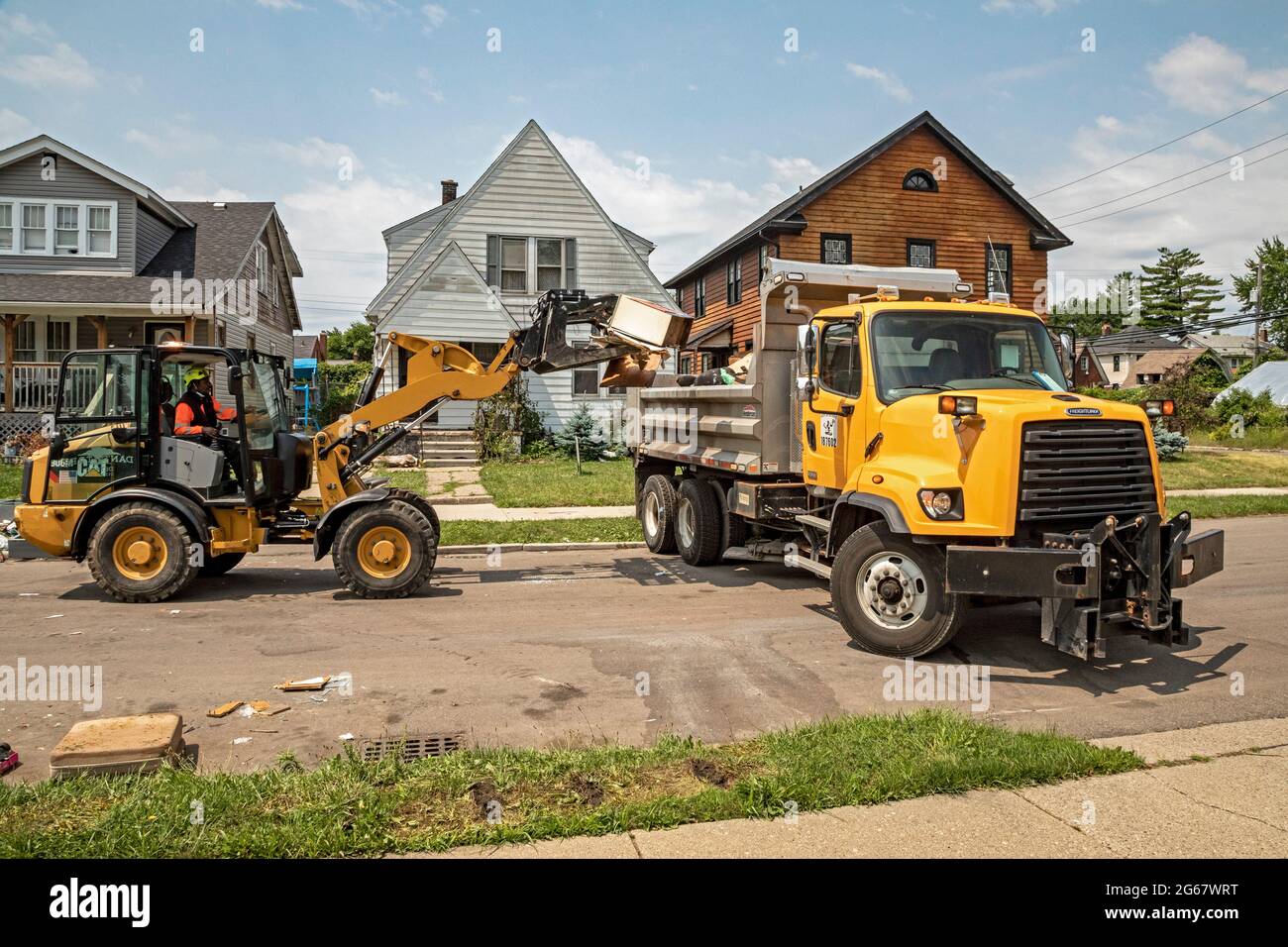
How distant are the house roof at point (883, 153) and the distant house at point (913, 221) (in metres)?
0.03

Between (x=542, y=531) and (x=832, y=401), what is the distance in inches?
249

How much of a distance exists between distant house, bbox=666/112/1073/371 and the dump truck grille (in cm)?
2072

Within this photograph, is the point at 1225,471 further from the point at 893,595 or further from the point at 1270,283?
the point at 1270,283

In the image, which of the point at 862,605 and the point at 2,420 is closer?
the point at 862,605

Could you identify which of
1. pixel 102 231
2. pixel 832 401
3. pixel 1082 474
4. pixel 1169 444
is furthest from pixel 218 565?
pixel 1169 444

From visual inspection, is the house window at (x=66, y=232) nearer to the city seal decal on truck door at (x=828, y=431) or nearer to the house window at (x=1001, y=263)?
the city seal decal on truck door at (x=828, y=431)

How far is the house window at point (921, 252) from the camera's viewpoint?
28312mm

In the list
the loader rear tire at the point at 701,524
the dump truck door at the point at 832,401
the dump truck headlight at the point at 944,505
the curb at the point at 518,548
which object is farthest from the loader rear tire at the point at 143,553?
the dump truck headlight at the point at 944,505

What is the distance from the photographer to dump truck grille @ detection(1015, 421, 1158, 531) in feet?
21.7

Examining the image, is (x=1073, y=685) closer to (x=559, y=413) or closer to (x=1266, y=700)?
(x=1266, y=700)

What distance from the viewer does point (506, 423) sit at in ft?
81.8

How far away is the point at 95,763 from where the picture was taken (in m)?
4.68
